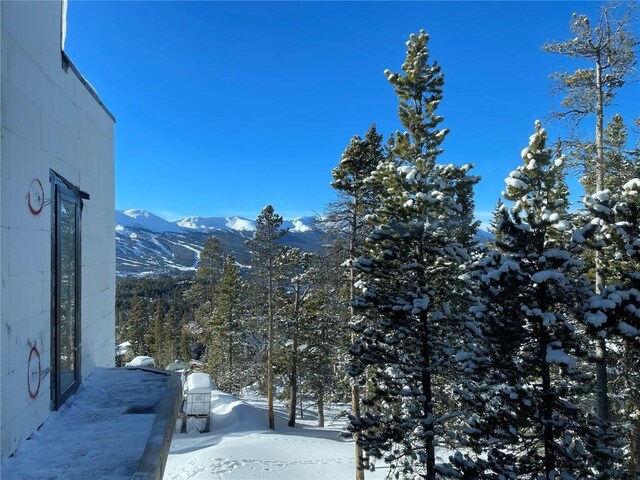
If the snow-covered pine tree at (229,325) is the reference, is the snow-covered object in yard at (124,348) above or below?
below

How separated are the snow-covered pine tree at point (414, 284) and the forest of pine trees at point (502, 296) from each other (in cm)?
4

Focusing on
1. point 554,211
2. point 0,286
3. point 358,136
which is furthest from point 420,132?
point 0,286

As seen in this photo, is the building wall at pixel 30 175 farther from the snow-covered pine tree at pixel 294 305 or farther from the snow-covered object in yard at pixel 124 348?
the snow-covered object in yard at pixel 124 348

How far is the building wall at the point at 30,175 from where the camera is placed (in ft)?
8.45

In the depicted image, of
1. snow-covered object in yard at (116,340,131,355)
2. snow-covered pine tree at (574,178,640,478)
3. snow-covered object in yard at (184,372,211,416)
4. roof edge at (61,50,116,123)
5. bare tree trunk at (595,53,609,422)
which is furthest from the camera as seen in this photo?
snow-covered object in yard at (116,340,131,355)

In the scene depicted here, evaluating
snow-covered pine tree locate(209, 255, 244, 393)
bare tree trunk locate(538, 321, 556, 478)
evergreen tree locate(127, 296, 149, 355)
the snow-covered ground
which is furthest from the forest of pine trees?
evergreen tree locate(127, 296, 149, 355)

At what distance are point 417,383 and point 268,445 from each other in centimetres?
893

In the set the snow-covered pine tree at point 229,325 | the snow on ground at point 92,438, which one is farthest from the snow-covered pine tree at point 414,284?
the snow-covered pine tree at point 229,325

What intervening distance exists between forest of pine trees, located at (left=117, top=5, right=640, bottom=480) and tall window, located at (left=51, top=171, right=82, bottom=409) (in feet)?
20.0

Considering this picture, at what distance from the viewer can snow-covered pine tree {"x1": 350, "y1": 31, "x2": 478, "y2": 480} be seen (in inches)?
378

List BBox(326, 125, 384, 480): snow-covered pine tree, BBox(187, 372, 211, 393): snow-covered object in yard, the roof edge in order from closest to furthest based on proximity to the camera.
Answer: the roof edge → BBox(326, 125, 384, 480): snow-covered pine tree → BBox(187, 372, 211, 393): snow-covered object in yard

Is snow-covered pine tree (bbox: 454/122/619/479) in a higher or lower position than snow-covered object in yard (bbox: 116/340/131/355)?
higher

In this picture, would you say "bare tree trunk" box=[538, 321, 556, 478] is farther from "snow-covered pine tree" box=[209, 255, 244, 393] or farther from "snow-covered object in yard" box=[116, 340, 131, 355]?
"snow-covered object in yard" box=[116, 340, 131, 355]

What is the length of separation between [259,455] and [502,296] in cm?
1174
